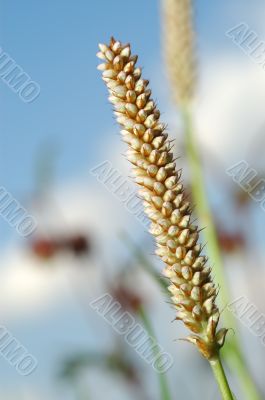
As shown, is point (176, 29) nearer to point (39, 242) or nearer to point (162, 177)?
point (39, 242)

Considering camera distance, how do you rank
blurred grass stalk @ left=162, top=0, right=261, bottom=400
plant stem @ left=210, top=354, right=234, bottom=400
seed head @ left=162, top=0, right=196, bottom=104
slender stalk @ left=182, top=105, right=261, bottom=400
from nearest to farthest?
plant stem @ left=210, top=354, right=234, bottom=400
slender stalk @ left=182, top=105, right=261, bottom=400
blurred grass stalk @ left=162, top=0, right=261, bottom=400
seed head @ left=162, top=0, right=196, bottom=104

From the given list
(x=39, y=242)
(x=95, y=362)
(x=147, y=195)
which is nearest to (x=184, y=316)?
(x=147, y=195)

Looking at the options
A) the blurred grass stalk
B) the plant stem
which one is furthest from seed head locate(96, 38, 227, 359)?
the blurred grass stalk

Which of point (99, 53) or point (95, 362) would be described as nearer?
point (99, 53)

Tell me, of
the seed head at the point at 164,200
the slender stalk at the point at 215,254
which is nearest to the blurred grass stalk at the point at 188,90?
the slender stalk at the point at 215,254

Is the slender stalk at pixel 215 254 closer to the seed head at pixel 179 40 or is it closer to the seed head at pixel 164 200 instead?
the seed head at pixel 179 40

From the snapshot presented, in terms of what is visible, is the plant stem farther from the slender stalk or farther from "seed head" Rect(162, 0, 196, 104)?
"seed head" Rect(162, 0, 196, 104)

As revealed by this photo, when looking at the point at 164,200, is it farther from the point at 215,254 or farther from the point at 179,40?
the point at 179,40
